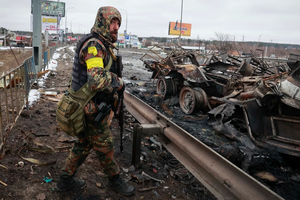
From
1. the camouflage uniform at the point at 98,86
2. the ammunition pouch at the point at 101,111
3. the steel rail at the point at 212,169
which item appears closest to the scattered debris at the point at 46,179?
the camouflage uniform at the point at 98,86

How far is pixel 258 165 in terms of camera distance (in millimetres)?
3480

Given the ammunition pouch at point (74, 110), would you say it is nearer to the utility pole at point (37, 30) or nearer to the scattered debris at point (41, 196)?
the scattered debris at point (41, 196)

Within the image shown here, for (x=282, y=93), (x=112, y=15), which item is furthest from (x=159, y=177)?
(x=282, y=93)

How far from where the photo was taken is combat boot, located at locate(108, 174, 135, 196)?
108 inches

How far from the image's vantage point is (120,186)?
2.75 m

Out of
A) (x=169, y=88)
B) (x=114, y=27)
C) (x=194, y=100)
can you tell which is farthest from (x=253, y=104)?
(x=169, y=88)

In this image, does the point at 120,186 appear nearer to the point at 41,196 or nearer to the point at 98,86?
the point at 41,196

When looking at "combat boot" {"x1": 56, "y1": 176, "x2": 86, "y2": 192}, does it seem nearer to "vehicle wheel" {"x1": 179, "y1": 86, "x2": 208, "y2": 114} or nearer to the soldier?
the soldier

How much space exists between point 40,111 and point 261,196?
4.76m

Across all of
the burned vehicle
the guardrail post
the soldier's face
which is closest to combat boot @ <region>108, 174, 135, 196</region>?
the guardrail post

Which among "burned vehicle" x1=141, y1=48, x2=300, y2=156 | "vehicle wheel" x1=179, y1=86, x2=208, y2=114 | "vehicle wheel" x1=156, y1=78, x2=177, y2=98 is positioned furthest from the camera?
"vehicle wheel" x1=156, y1=78, x2=177, y2=98

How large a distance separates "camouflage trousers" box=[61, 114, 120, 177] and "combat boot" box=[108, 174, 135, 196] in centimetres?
8

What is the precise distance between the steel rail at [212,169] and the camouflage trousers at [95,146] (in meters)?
0.84

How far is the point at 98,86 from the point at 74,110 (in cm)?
39
